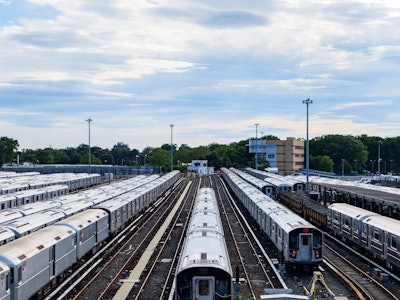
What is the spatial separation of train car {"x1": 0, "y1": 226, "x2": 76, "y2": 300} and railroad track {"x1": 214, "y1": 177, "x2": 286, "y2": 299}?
351 inches

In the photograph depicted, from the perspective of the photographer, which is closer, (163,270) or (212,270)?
(212,270)

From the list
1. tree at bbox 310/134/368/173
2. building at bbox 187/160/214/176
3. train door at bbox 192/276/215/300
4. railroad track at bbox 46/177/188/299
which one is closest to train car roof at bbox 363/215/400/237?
train door at bbox 192/276/215/300

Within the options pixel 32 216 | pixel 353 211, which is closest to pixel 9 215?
pixel 32 216

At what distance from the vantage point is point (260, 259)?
1331 inches

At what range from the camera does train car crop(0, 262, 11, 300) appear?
58.9 feet

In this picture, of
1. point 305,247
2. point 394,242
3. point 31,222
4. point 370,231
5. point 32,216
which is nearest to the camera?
point 394,242

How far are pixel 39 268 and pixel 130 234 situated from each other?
903 inches

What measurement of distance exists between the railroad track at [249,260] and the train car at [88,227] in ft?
29.8

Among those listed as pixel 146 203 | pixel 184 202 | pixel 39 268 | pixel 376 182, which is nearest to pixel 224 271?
pixel 39 268

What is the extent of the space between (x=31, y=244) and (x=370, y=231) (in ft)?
68.6

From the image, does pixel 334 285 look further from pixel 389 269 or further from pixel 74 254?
pixel 74 254

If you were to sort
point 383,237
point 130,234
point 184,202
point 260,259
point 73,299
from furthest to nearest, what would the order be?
1. point 184,202
2. point 130,234
3. point 260,259
4. point 383,237
5. point 73,299

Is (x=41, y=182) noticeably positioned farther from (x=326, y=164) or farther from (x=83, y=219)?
(x=326, y=164)

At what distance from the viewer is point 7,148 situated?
640 feet
